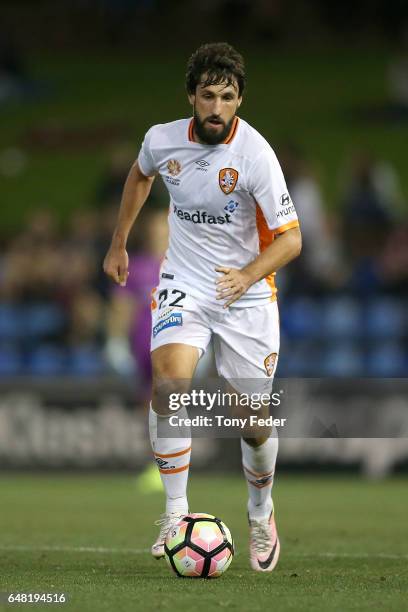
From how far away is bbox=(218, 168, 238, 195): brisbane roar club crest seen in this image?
19.6 feet

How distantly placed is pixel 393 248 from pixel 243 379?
7.13 metres

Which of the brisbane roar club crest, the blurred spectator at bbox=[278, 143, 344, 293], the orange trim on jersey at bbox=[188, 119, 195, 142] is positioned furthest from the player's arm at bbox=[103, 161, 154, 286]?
the blurred spectator at bbox=[278, 143, 344, 293]

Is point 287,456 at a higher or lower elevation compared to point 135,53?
lower

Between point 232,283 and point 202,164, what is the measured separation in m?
0.61

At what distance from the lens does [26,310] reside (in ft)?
46.8

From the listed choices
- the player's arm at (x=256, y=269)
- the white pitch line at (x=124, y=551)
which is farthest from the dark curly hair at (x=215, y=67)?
the white pitch line at (x=124, y=551)

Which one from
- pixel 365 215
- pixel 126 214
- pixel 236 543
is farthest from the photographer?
pixel 365 215

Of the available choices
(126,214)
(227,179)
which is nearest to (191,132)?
(227,179)

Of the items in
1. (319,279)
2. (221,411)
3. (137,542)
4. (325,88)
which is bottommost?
(137,542)

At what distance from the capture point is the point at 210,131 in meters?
5.97

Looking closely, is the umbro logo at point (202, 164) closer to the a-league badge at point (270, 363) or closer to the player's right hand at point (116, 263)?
the player's right hand at point (116, 263)

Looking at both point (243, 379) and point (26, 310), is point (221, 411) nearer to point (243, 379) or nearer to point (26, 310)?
point (243, 379)

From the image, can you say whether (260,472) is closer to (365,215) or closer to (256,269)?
(256,269)

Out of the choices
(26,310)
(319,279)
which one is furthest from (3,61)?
(319,279)
